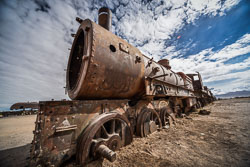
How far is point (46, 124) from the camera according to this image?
1450mm

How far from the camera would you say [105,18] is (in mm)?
3229

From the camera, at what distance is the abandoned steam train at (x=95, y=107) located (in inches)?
59.0

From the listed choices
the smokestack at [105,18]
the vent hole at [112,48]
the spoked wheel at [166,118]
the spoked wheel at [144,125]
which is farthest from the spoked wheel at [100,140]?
the smokestack at [105,18]

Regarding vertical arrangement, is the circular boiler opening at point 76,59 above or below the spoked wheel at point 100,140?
above

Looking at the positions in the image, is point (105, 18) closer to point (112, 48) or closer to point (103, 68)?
point (112, 48)

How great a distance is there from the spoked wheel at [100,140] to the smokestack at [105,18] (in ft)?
9.02

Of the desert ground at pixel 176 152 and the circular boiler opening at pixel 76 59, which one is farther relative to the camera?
the circular boiler opening at pixel 76 59

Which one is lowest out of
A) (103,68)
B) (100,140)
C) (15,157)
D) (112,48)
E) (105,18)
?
(15,157)

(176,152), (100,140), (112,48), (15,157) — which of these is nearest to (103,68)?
(112,48)

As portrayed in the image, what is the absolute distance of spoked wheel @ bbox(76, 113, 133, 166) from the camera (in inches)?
66.0

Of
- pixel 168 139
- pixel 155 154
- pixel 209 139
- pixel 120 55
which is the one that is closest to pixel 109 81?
pixel 120 55

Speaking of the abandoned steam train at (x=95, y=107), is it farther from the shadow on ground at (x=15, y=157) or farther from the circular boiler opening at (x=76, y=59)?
the shadow on ground at (x=15, y=157)

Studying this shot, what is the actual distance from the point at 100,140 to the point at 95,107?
2.08 feet

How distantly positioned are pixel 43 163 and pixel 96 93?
1.38 meters
